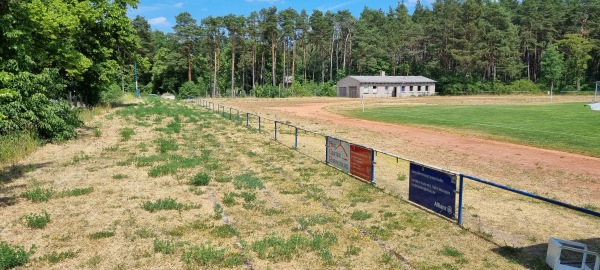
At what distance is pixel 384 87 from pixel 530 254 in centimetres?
7918

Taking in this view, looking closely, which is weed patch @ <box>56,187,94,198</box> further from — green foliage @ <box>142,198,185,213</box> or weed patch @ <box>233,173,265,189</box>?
weed patch @ <box>233,173,265,189</box>

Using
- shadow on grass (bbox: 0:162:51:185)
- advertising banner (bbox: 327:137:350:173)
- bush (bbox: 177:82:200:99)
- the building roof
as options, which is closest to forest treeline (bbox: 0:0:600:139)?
bush (bbox: 177:82:200:99)

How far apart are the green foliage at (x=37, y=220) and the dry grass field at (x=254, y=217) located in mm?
31

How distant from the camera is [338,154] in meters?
15.2

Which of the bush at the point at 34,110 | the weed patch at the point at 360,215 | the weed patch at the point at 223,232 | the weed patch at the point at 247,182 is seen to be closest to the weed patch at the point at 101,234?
the weed patch at the point at 223,232

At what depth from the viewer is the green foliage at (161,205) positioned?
10109mm

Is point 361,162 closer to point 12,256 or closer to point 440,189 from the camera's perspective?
point 440,189

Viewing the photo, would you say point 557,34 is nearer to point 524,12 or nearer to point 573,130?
point 524,12

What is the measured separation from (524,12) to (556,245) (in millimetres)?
116600

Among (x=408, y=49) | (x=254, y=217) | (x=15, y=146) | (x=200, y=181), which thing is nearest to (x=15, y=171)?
(x=15, y=146)

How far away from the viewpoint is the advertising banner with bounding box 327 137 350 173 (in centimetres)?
1459

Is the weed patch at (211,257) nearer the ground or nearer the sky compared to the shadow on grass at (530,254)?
nearer the sky

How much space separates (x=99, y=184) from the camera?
12.5 meters

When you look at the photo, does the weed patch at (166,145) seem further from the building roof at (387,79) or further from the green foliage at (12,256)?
the building roof at (387,79)
